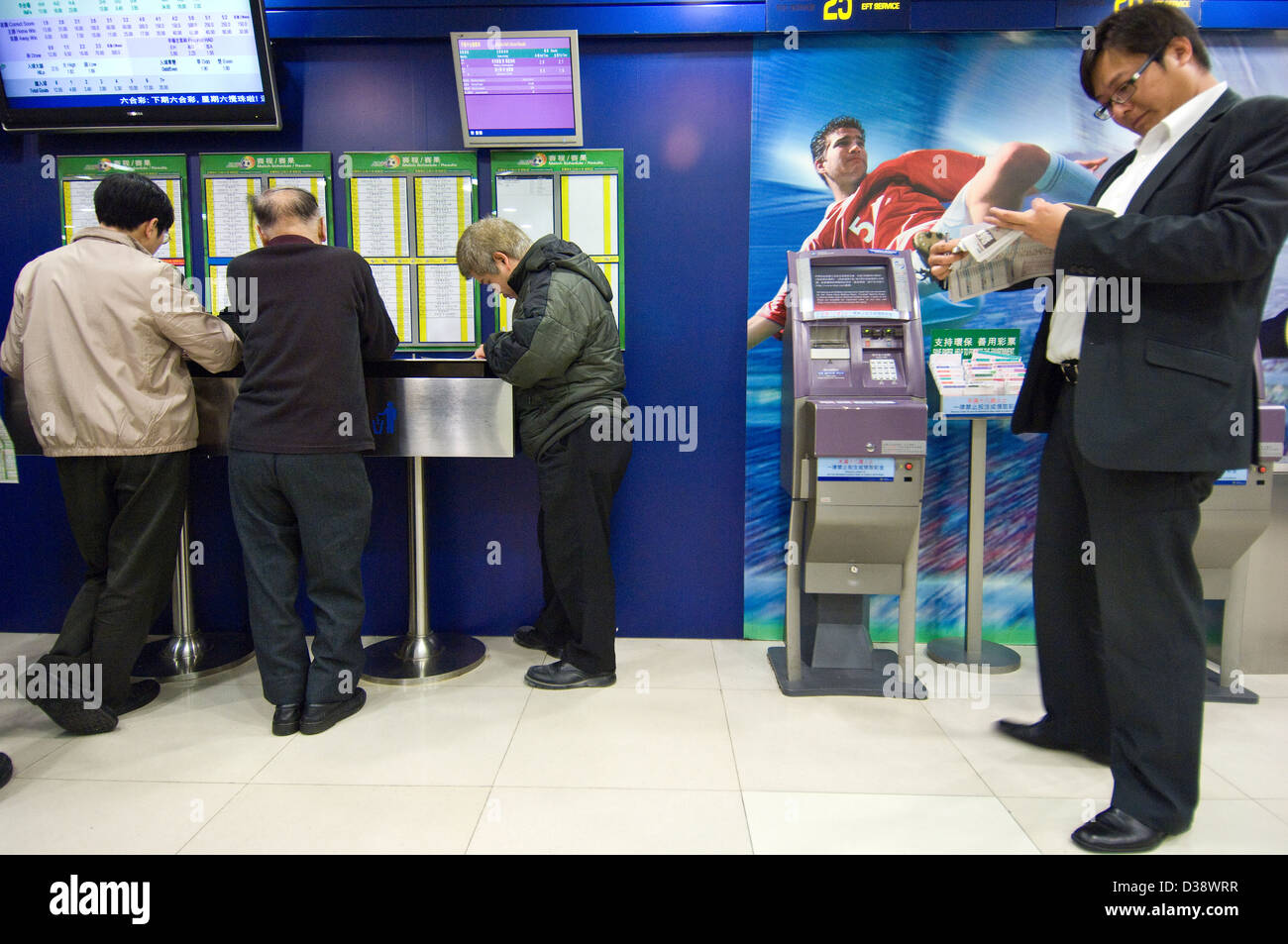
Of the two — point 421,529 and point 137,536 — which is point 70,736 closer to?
point 137,536

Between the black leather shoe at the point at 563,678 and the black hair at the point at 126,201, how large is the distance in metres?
2.08

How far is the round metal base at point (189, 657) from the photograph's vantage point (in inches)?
123

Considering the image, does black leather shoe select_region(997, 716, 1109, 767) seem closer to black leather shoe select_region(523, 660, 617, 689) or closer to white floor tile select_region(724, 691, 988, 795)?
white floor tile select_region(724, 691, 988, 795)

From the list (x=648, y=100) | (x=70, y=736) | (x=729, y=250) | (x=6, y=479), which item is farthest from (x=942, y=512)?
(x=6, y=479)

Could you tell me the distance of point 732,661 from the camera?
329 cm

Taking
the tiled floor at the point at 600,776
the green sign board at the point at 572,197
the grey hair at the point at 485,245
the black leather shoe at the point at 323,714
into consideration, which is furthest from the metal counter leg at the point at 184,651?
the green sign board at the point at 572,197

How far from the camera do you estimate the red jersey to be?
337 cm

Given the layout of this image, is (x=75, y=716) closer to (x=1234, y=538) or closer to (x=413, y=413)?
(x=413, y=413)

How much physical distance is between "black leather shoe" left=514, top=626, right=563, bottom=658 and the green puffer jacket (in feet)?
2.98

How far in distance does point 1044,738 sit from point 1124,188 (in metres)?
1.61

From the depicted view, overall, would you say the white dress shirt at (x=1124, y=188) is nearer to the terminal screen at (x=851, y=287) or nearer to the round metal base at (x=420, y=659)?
the terminal screen at (x=851, y=287)

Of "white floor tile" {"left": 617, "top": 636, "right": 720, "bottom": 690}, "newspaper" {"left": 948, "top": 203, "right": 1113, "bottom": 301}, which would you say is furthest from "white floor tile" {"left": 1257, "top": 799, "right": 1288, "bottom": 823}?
"white floor tile" {"left": 617, "top": 636, "right": 720, "bottom": 690}

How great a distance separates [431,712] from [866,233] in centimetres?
257

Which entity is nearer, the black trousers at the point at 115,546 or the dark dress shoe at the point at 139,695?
the black trousers at the point at 115,546
